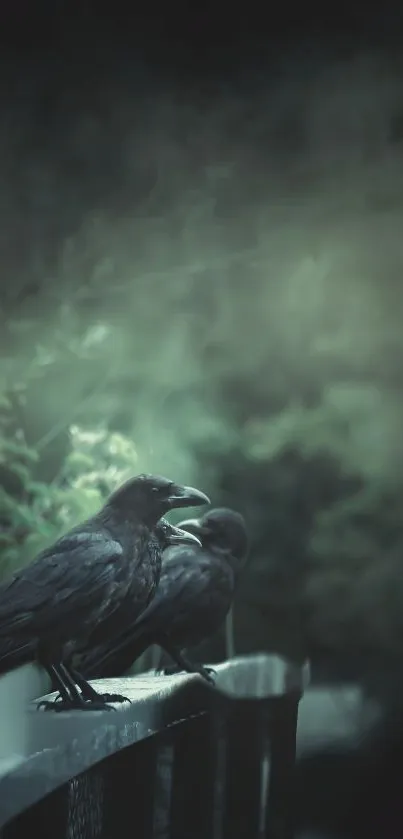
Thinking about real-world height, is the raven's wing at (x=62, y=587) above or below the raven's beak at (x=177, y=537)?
below

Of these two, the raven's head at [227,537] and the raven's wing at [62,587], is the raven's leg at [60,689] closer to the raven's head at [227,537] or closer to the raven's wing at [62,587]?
the raven's wing at [62,587]

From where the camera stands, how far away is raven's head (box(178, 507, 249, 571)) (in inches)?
99.7

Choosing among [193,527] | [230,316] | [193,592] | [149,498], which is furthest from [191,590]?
[230,316]

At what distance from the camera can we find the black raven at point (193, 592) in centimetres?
Result: 246

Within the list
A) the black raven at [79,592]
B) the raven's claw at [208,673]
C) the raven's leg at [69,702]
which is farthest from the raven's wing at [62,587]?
the raven's claw at [208,673]

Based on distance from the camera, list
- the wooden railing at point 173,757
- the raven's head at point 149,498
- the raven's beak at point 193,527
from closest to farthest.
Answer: the wooden railing at point 173,757
the raven's head at point 149,498
the raven's beak at point 193,527

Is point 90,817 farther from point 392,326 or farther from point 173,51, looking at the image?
point 173,51

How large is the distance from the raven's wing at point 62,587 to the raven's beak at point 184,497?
199 millimetres

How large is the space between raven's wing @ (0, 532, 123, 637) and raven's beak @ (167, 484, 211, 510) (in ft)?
0.65

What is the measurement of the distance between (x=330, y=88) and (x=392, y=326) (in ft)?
2.07

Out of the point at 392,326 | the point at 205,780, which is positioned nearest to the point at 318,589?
the point at 205,780

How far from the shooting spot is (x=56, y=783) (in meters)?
1.97

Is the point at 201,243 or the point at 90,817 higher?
the point at 201,243

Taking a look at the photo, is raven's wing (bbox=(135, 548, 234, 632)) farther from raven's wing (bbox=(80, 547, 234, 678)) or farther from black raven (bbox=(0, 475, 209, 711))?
black raven (bbox=(0, 475, 209, 711))
